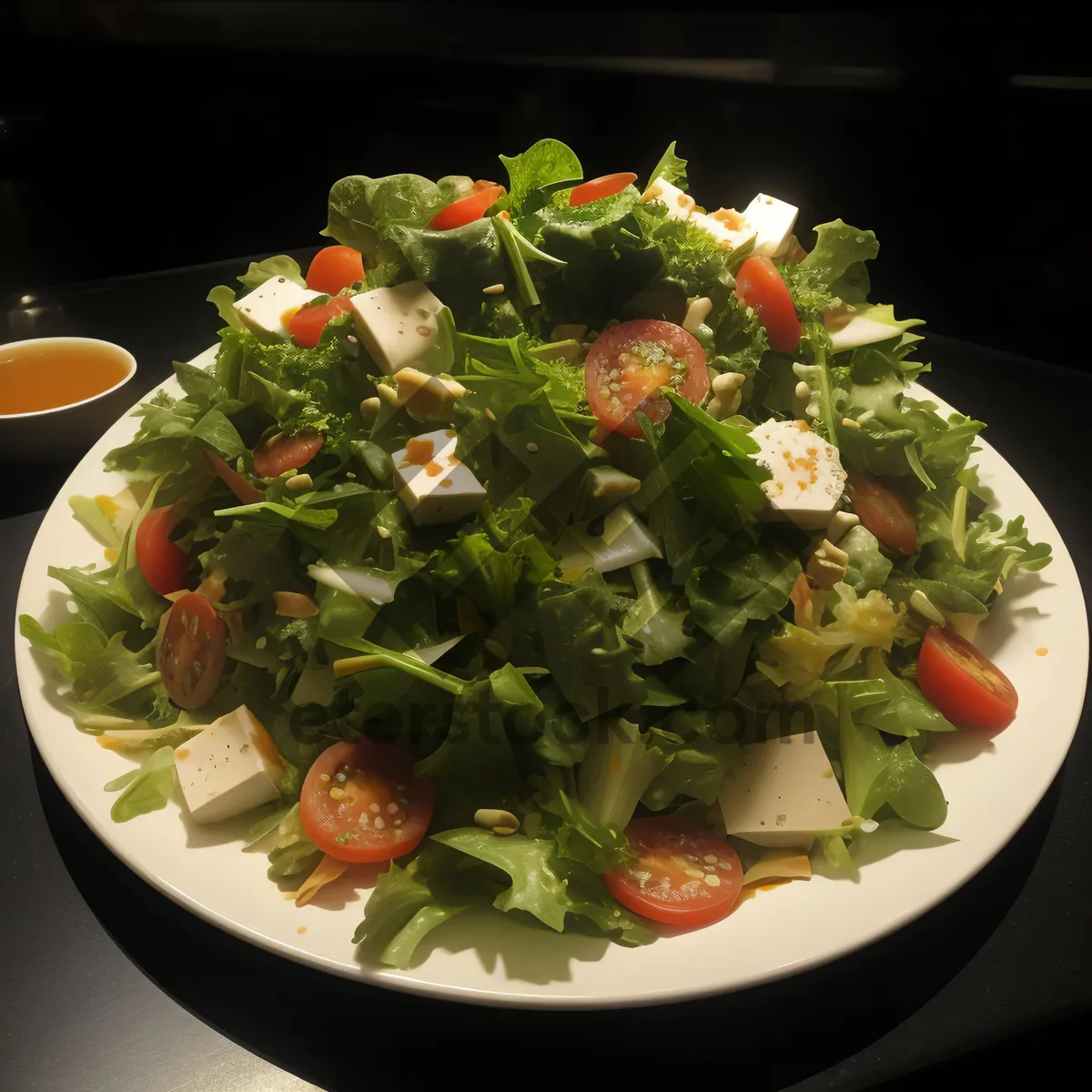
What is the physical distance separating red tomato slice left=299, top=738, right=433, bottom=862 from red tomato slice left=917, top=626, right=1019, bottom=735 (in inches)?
37.4

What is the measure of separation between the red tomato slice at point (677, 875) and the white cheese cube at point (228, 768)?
1.96ft

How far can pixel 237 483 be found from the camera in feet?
5.76

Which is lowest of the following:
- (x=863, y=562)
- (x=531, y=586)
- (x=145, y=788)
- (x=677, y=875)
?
(x=677, y=875)

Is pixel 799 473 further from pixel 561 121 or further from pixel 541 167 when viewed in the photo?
pixel 561 121

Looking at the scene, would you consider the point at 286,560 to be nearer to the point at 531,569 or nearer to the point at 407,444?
the point at 407,444

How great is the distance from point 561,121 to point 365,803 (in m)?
3.51

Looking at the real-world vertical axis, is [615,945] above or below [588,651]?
Answer: below

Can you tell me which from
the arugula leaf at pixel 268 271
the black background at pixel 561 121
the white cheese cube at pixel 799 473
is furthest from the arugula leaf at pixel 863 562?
the black background at pixel 561 121

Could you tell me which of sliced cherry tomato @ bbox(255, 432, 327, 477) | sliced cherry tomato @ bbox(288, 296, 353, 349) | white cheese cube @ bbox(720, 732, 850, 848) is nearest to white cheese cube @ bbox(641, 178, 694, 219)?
sliced cherry tomato @ bbox(288, 296, 353, 349)

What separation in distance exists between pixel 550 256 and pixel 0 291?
110 inches

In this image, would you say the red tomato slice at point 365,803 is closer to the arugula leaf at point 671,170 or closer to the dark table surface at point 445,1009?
the dark table surface at point 445,1009

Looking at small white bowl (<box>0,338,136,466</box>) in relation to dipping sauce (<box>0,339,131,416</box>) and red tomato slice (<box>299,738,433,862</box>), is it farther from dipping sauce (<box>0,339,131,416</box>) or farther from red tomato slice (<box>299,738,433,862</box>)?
red tomato slice (<box>299,738,433,862</box>)

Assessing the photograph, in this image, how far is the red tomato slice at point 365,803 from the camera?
1.39 m

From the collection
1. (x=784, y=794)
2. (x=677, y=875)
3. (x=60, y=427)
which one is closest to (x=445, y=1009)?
(x=677, y=875)
